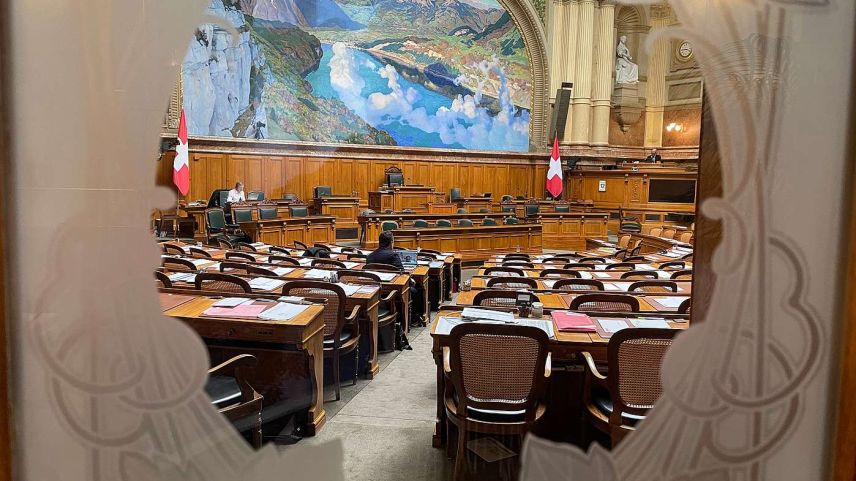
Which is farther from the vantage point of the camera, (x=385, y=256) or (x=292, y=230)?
(x=292, y=230)

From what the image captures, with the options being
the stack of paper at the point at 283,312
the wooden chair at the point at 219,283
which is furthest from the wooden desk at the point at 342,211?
the stack of paper at the point at 283,312

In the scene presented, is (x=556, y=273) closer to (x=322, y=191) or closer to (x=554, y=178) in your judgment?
(x=554, y=178)

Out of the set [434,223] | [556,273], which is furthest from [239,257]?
[434,223]

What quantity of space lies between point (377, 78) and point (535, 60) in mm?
5406

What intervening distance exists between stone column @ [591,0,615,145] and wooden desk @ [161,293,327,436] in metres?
15.9

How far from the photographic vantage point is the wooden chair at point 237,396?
1787 mm

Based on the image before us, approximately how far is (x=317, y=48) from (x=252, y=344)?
45.7 feet

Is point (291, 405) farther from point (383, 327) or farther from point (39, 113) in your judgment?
point (383, 327)

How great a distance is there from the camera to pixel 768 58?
142 cm

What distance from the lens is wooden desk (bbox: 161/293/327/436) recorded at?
255 cm

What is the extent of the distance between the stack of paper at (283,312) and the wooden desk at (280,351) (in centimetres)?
4

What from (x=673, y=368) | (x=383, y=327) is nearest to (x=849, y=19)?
(x=673, y=368)

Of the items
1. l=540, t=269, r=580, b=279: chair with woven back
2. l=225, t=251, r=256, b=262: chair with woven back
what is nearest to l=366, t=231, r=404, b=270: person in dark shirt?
l=225, t=251, r=256, b=262: chair with woven back

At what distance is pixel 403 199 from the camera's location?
14258 mm
